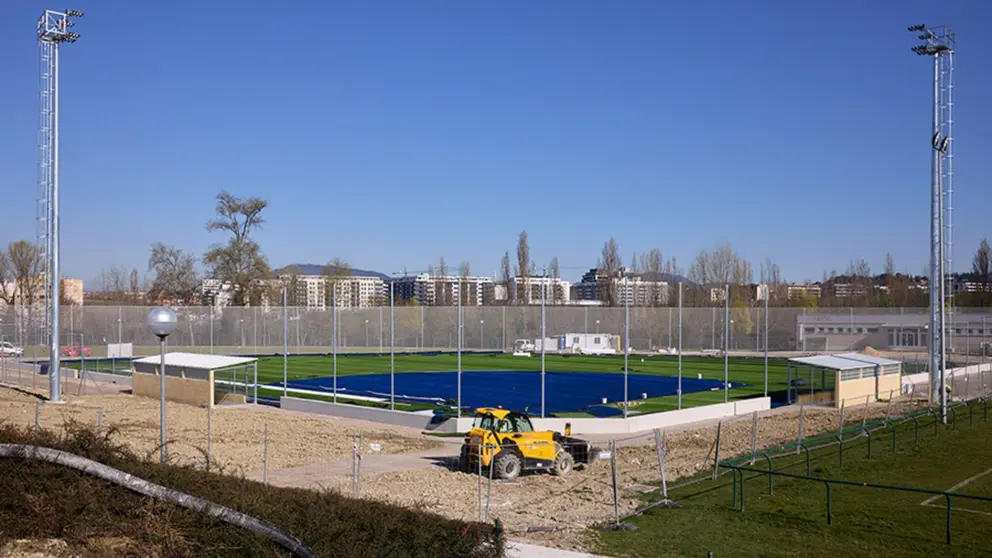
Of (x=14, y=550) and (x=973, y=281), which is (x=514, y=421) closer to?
(x=14, y=550)

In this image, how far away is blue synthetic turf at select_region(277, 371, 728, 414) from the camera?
46.1 metres

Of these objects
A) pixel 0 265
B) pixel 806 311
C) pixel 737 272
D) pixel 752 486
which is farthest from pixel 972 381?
pixel 0 265

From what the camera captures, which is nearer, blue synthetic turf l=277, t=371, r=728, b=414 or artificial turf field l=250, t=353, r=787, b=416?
blue synthetic turf l=277, t=371, r=728, b=414

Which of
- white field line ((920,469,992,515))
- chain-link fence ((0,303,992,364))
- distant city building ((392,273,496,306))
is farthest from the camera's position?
distant city building ((392,273,496,306))

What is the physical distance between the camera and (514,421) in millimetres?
24781

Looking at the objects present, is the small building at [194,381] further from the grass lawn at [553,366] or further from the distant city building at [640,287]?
the distant city building at [640,287]

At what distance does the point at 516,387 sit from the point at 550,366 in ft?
53.4

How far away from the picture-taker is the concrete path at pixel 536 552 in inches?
608

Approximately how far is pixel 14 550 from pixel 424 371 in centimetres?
5406

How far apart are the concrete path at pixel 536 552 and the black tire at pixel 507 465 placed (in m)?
7.76

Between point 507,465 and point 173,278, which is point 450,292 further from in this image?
point 507,465

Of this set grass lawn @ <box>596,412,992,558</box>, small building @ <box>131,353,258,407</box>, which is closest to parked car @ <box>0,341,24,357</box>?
small building @ <box>131,353,258,407</box>

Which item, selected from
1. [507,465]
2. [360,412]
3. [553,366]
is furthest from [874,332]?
[507,465]

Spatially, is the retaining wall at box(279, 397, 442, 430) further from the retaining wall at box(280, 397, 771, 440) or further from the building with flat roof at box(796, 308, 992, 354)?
the building with flat roof at box(796, 308, 992, 354)
